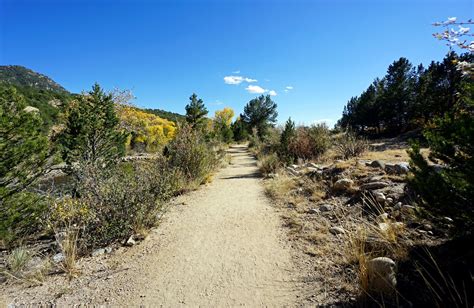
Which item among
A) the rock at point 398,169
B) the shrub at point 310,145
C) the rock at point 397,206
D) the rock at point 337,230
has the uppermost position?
the shrub at point 310,145

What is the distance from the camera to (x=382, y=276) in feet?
7.07

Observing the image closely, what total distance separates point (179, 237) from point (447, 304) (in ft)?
11.6

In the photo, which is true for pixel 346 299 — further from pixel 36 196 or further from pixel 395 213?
pixel 36 196

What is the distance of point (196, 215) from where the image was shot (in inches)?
201

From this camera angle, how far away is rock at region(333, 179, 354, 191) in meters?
5.20

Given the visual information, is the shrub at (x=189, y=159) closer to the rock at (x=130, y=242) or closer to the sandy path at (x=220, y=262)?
the sandy path at (x=220, y=262)

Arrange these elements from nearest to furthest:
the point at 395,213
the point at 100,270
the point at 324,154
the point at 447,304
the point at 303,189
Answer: the point at 447,304, the point at 100,270, the point at 395,213, the point at 303,189, the point at 324,154

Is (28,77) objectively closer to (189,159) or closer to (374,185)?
(189,159)

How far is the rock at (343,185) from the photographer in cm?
520

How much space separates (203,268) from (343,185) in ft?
12.2

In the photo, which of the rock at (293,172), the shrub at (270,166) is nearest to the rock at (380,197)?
the rock at (293,172)

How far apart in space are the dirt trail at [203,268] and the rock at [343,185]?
1.68 metres

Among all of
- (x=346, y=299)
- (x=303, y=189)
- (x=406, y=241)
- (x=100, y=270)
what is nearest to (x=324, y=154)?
(x=303, y=189)

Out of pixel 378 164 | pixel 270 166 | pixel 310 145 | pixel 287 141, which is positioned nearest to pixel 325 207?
pixel 378 164
